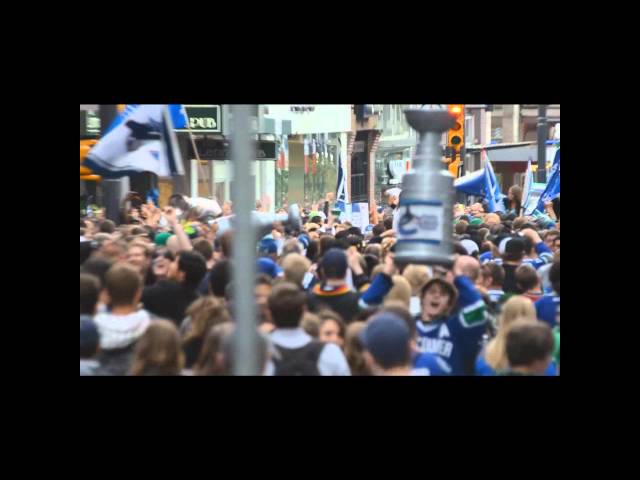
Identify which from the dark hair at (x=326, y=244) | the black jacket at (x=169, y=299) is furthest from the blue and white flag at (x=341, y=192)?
the black jacket at (x=169, y=299)

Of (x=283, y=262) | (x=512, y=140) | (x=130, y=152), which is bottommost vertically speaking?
(x=283, y=262)

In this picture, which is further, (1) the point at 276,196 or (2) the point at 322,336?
(1) the point at 276,196

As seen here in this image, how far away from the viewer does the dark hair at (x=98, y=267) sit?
24.2 feet

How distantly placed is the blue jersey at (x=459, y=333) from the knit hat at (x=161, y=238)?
8.40 ft

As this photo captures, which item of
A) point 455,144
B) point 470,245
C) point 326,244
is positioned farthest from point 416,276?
point 455,144

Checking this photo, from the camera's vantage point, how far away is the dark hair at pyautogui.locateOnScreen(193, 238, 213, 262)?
8625 mm

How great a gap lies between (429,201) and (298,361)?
1527 mm

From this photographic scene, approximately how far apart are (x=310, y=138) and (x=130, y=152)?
→ 58.5ft

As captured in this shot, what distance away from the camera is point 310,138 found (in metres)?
26.5

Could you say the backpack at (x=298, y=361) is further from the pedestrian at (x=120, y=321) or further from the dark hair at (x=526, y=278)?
the dark hair at (x=526, y=278)

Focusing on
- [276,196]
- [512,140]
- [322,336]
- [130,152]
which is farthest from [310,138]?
[512,140]
